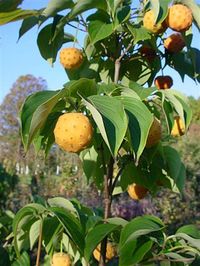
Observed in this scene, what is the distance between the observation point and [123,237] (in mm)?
797

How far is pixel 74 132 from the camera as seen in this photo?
725 mm

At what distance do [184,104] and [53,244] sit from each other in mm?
378

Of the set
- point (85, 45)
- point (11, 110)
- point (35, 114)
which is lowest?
point (11, 110)

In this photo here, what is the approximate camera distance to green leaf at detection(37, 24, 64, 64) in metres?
1.03

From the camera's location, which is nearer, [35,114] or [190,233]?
[35,114]

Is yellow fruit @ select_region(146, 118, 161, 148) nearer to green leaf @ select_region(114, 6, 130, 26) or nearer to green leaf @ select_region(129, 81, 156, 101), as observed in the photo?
green leaf @ select_region(129, 81, 156, 101)

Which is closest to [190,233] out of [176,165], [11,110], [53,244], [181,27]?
[176,165]

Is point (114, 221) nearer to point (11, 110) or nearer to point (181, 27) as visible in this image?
point (181, 27)

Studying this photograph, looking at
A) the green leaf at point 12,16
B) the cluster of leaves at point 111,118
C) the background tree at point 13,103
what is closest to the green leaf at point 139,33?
the cluster of leaves at point 111,118

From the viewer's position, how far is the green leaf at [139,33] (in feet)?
3.00

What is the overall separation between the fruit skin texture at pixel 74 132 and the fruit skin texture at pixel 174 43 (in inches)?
14.9

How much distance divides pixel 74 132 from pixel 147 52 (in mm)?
404

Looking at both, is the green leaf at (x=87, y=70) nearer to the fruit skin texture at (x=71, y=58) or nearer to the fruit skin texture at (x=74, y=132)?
the fruit skin texture at (x=71, y=58)

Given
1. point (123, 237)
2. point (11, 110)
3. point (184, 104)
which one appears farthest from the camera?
point (11, 110)
